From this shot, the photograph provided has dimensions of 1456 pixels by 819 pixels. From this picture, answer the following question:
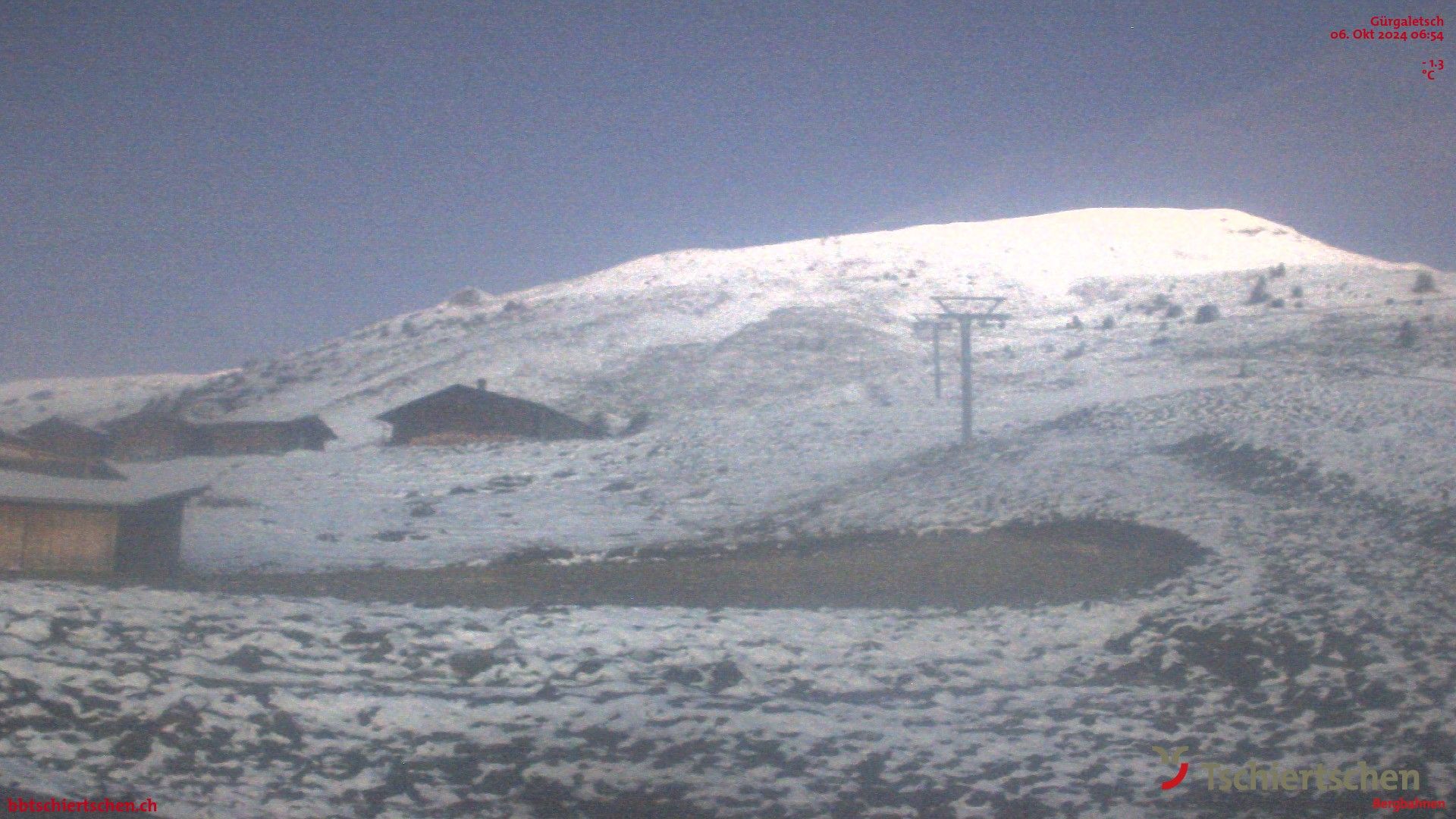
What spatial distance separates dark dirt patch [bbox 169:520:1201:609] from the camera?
1775cm

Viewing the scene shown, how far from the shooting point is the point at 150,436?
117ft

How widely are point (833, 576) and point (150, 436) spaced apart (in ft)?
84.9

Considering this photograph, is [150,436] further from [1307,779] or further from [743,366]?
[1307,779]

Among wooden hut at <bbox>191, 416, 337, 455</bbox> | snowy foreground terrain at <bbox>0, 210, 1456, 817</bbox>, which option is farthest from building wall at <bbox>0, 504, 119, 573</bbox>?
wooden hut at <bbox>191, 416, 337, 455</bbox>

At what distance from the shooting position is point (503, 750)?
9.40 metres

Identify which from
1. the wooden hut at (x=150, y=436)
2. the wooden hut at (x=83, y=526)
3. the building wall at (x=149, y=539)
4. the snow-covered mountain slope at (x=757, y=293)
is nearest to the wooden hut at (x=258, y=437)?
the snow-covered mountain slope at (x=757, y=293)

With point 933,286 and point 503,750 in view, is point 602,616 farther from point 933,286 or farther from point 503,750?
point 933,286

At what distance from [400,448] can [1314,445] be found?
32.7 metres

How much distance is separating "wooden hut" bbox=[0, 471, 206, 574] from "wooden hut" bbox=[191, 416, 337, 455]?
18.1 metres

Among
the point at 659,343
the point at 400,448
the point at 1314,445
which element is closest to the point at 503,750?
the point at 1314,445

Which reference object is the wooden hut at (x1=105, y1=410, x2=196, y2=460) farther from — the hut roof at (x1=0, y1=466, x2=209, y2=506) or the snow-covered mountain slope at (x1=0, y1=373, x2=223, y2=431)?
the hut roof at (x1=0, y1=466, x2=209, y2=506)

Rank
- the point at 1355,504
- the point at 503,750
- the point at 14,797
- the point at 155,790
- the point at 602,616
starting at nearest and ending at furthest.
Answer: the point at 14,797 < the point at 155,790 < the point at 503,750 < the point at 602,616 < the point at 1355,504

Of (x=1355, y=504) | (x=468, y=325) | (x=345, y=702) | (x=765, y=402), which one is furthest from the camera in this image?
(x=468, y=325)

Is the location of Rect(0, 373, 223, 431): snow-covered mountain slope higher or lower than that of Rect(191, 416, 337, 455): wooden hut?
higher
